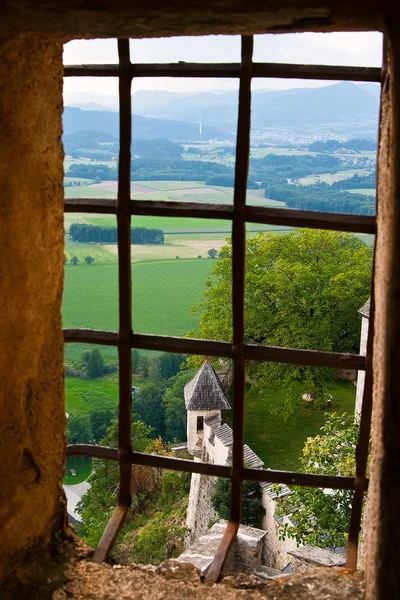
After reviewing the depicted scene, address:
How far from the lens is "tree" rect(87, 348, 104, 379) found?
15.6 metres

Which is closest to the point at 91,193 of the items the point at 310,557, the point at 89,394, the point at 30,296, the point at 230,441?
the point at 30,296

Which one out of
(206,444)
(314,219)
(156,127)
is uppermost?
(156,127)

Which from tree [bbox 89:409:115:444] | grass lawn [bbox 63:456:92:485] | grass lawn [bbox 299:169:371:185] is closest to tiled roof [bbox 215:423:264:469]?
grass lawn [bbox 63:456:92:485]

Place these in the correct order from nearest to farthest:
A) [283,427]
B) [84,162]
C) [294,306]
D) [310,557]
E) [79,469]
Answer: [84,162], [310,557], [283,427], [294,306], [79,469]

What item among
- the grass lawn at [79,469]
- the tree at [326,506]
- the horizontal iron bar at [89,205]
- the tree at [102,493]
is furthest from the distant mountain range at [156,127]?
the grass lawn at [79,469]

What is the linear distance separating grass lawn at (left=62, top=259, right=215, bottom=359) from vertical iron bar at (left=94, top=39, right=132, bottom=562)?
10671 mm

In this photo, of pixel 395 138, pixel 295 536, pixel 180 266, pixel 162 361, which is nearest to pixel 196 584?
pixel 395 138

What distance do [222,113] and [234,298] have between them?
873 cm

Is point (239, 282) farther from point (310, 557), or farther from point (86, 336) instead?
point (310, 557)

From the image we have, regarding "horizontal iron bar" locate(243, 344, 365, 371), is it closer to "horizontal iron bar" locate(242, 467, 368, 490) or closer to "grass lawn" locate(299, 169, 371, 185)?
"horizontal iron bar" locate(242, 467, 368, 490)

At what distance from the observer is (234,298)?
185 cm

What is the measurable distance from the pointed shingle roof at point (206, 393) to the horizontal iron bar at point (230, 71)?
8976 millimetres

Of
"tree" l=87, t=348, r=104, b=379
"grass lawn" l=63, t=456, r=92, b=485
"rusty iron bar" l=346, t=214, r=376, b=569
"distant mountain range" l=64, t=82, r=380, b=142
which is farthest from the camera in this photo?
"tree" l=87, t=348, r=104, b=379

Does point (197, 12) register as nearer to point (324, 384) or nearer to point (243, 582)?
point (243, 582)
